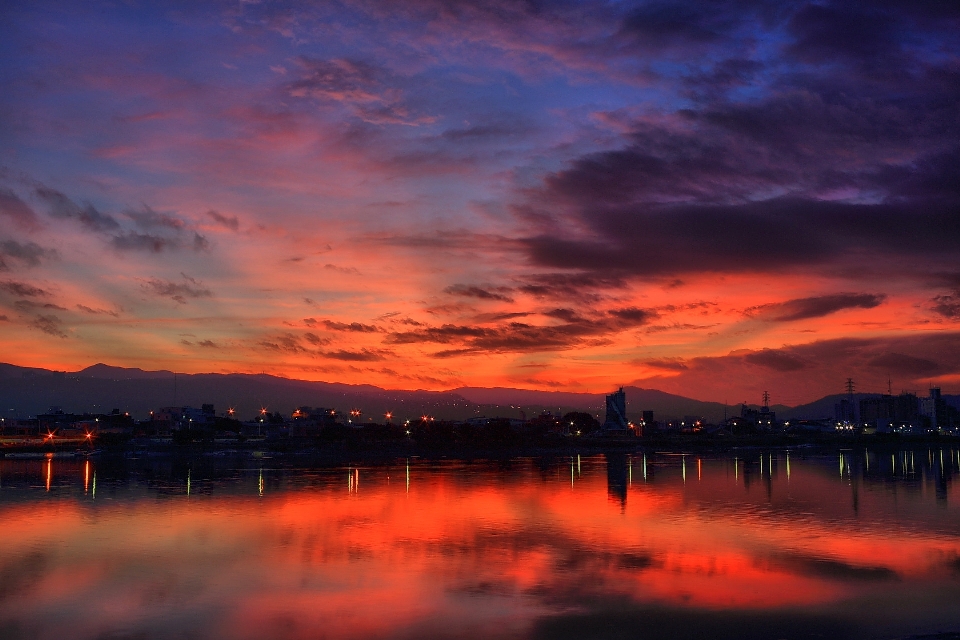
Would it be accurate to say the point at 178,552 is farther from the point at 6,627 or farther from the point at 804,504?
the point at 804,504

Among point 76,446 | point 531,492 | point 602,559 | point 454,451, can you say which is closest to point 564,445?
point 454,451

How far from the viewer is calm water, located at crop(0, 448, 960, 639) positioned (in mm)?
21797

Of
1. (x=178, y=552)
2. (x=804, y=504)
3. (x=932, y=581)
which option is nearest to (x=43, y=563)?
(x=178, y=552)

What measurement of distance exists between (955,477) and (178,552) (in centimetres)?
6883

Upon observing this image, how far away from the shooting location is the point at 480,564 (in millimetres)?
29859

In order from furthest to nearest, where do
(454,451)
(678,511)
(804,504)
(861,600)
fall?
(454,451)
(804,504)
(678,511)
(861,600)

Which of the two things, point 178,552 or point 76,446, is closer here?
point 178,552

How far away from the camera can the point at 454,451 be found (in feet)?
468

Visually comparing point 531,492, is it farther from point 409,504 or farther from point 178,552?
point 178,552

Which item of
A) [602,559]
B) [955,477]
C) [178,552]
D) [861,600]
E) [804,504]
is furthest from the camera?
[955,477]

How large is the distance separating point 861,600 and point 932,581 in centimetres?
447

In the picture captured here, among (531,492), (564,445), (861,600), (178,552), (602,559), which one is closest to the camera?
(861,600)

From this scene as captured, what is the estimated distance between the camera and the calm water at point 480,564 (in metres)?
21.8

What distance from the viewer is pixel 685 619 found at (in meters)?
21.9
